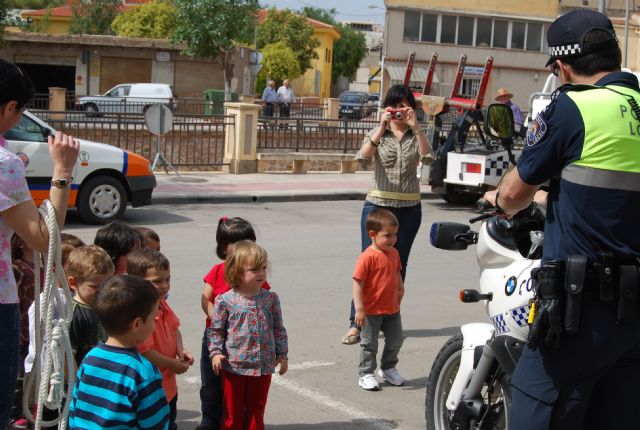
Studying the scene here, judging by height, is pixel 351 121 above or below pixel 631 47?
below

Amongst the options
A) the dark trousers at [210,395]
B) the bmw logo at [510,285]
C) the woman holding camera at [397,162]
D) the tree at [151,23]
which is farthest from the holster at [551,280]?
the tree at [151,23]

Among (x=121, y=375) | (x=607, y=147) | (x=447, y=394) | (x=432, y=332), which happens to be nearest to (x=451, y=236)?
(x=447, y=394)

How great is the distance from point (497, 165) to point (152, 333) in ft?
39.5

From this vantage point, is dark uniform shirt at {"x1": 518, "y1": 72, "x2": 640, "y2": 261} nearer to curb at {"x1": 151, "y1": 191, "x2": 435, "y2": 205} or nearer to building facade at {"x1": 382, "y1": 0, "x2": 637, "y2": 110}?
curb at {"x1": 151, "y1": 191, "x2": 435, "y2": 205}

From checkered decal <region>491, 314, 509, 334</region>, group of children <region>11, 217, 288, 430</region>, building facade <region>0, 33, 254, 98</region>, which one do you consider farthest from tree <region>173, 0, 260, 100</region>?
checkered decal <region>491, 314, 509, 334</region>

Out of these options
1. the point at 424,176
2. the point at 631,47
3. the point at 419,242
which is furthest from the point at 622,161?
the point at 631,47

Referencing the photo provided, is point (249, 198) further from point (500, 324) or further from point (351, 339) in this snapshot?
point (500, 324)

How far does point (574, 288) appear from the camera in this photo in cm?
318

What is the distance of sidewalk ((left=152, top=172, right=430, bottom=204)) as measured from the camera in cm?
1669

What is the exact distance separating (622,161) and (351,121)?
65.8 ft

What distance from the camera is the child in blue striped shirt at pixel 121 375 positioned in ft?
11.2

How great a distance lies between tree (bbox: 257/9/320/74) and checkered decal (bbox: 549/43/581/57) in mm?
66038

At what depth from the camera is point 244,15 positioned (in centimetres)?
4181

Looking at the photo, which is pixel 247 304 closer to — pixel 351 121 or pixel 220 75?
pixel 351 121
